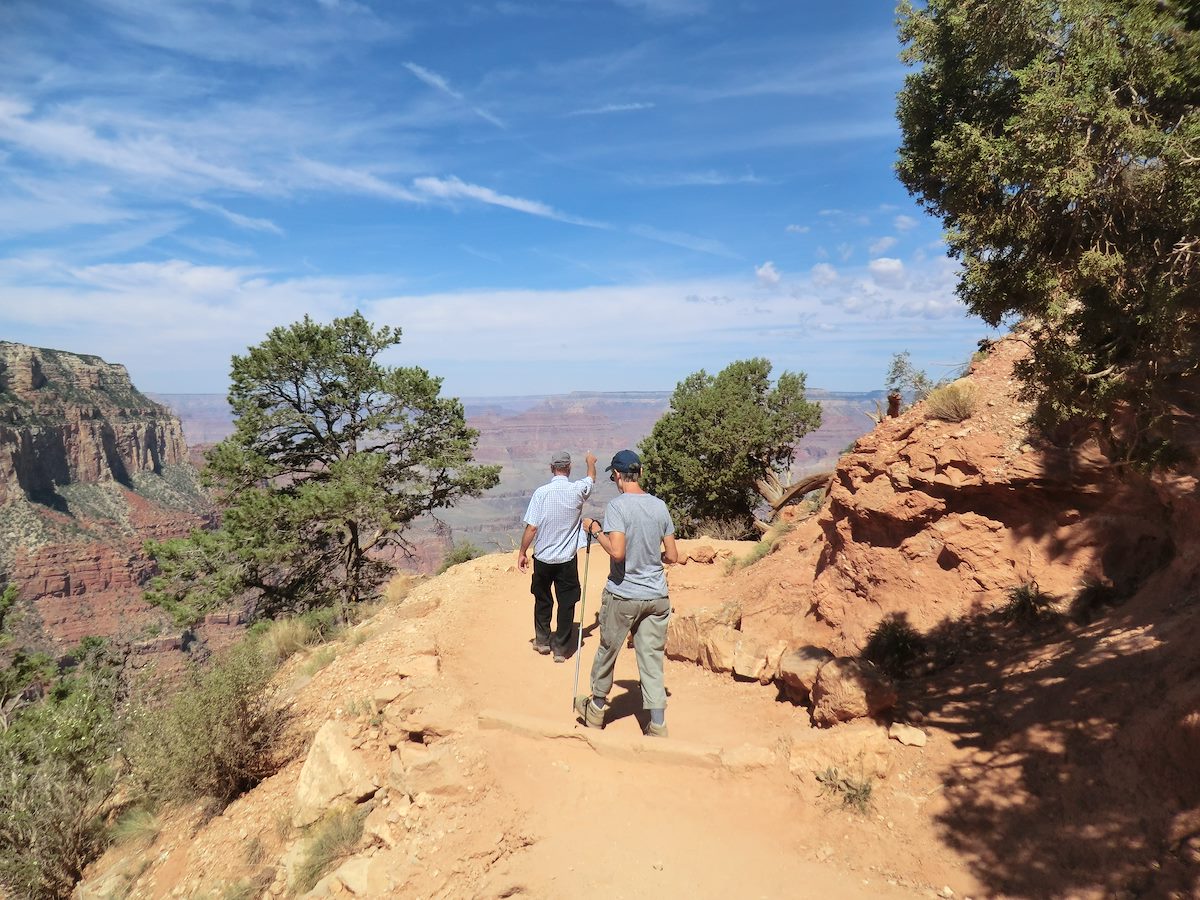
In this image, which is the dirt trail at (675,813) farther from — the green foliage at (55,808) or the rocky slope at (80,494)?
the rocky slope at (80,494)

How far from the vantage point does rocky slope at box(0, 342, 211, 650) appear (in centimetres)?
6562

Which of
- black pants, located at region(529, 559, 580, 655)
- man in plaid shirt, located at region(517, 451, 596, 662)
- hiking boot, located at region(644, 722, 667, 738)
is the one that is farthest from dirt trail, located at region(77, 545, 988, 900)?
man in plaid shirt, located at region(517, 451, 596, 662)

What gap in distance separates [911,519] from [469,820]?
5739mm

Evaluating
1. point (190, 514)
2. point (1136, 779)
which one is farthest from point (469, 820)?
point (190, 514)

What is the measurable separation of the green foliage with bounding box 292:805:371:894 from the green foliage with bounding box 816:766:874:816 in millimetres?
3552

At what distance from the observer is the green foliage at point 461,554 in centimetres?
1614

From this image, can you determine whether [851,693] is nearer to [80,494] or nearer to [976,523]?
[976,523]

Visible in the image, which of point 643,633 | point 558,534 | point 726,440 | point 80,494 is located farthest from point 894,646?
point 80,494

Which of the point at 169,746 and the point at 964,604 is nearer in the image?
the point at 169,746

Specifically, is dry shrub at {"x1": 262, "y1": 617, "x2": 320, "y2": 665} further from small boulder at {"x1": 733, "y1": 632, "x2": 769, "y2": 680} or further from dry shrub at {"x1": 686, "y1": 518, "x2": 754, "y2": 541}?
dry shrub at {"x1": 686, "y1": 518, "x2": 754, "y2": 541}

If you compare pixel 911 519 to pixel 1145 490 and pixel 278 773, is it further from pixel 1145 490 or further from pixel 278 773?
pixel 278 773

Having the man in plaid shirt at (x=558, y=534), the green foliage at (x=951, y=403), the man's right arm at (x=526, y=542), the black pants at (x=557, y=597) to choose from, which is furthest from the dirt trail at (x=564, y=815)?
the green foliage at (x=951, y=403)

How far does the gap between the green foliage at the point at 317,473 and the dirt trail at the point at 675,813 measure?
37.4 ft

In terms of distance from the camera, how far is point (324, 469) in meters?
18.4
